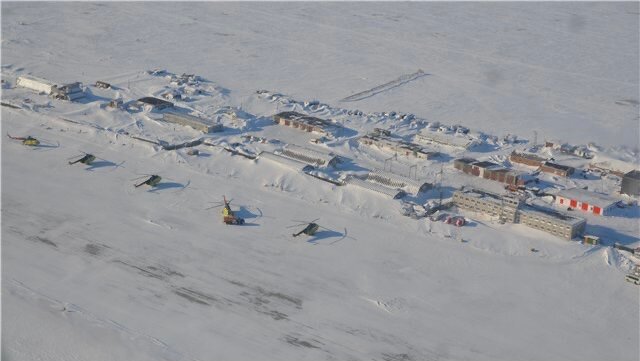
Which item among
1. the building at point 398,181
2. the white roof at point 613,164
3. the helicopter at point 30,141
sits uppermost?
the white roof at point 613,164

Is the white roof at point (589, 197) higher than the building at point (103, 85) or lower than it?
higher

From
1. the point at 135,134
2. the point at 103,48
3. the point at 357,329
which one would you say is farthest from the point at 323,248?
the point at 103,48

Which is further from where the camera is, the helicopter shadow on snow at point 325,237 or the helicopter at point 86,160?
the helicopter at point 86,160

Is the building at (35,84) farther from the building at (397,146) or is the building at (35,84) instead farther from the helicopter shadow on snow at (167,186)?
the building at (397,146)

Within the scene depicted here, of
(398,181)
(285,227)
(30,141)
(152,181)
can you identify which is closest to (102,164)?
(152,181)

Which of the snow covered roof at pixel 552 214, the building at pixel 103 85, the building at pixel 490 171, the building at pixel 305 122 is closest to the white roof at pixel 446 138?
the building at pixel 490 171

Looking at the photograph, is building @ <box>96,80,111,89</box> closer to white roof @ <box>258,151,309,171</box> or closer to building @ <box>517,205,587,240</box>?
white roof @ <box>258,151,309,171</box>
